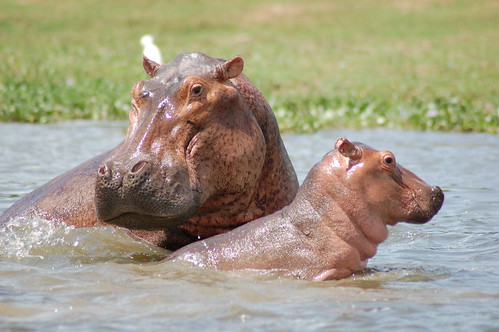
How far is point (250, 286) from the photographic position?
5102 millimetres

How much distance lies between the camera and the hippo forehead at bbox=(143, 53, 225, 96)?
557 cm

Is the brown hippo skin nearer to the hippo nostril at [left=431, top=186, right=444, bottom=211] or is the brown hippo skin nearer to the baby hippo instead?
the baby hippo

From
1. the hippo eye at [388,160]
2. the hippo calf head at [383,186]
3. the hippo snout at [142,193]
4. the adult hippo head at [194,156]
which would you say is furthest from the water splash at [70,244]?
the hippo eye at [388,160]

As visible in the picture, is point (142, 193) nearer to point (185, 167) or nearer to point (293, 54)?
point (185, 167)

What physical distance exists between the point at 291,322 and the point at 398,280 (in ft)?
4.01

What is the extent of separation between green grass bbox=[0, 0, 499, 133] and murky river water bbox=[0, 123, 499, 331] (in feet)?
23.0

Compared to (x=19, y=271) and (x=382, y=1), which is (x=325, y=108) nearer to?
(x=19, y=271)

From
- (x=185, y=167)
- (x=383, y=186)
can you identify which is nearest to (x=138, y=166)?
(x=185, y=167)

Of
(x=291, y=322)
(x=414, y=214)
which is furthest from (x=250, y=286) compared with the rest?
(x=414, y=214)

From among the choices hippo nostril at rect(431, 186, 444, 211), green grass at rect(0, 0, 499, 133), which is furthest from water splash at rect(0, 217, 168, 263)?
green grass at rect(0, 0, 499, 133)

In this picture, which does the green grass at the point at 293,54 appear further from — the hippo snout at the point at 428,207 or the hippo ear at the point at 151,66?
the hippo snout at the point at 428,207

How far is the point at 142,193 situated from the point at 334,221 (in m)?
1.12

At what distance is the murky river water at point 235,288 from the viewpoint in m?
4.50

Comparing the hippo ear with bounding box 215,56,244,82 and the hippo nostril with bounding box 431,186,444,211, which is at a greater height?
the hippo ear with bounding box 215,56,244,82
